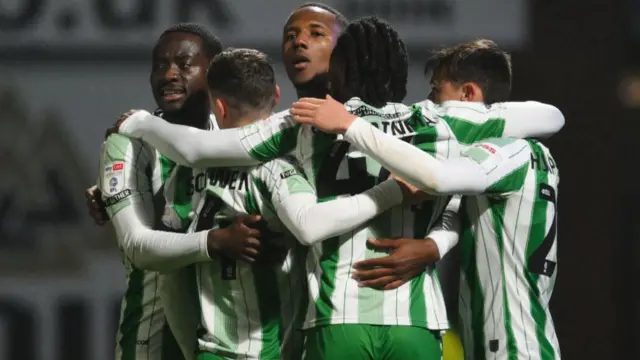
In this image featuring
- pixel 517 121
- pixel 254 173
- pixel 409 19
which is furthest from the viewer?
pixel 409 19

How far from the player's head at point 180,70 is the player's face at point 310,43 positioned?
237mm

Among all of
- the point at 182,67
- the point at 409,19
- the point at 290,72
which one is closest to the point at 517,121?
the point at 290,72

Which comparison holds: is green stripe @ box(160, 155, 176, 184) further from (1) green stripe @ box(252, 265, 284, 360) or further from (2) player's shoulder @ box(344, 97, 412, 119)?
(2) player's shoulder @ box(344, 97, 412, 119)

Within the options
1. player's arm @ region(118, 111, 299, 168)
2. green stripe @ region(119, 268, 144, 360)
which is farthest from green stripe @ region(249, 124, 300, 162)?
green stripe @ region(119, 268, 144, 360)

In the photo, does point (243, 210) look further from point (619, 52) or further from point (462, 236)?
point (619, 52)

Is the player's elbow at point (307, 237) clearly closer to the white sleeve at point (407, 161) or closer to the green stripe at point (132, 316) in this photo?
the white sleeve at point (407, 161)

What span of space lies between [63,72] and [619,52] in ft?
7.86

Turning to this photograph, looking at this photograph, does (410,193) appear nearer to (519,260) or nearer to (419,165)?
(419,165)

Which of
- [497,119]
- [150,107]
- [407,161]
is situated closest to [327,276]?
[407,161]

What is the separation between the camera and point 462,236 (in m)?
3.58

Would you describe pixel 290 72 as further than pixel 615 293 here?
No

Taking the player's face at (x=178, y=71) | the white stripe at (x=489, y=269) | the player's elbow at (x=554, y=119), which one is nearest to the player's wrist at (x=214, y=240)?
the player's face at (x=178, y=71)

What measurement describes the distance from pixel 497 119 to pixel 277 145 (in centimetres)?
61

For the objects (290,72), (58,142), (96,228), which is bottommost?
(96,228)
